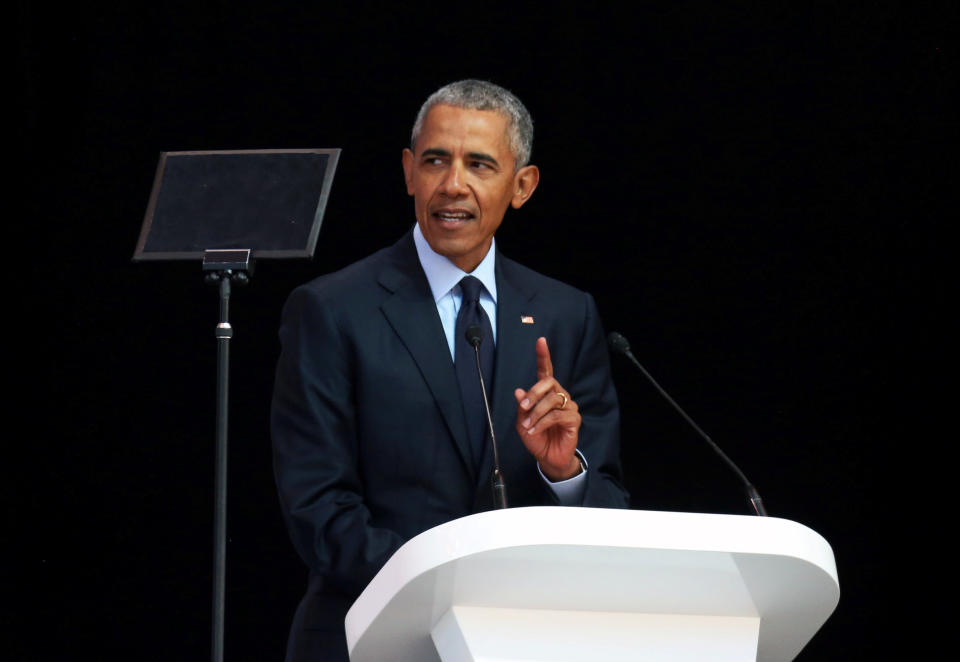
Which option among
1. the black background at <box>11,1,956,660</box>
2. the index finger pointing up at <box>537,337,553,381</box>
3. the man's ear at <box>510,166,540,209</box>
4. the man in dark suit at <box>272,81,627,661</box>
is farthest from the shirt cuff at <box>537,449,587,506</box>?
the black background at <box>11,1,956,660</box>

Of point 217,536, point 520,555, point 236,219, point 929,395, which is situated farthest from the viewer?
point 929,395

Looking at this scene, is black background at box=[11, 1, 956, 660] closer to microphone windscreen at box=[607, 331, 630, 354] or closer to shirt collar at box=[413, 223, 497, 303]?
shirt collar at box=[413, 223, 497, 303]

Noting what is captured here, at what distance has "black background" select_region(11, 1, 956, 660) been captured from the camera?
3.25 meters

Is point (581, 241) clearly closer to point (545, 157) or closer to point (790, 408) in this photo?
point (545, 157)

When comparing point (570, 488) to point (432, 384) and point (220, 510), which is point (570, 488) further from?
point (220, 510)

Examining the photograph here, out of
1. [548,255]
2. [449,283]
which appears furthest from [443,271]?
[548,255]

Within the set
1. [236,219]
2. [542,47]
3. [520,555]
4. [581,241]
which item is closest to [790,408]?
[581,241]

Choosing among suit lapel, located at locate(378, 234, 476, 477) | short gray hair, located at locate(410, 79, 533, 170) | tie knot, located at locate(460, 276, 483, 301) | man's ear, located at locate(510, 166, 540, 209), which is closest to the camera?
suit lapel, located at locate(378, 234, 476, 477)

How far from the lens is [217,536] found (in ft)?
7.26

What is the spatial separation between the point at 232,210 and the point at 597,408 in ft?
2.53

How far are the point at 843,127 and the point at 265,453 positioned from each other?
5.39 ft

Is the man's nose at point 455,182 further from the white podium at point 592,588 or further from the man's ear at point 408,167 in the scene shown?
the white podium at point 592,588

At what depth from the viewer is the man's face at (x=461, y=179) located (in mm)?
2516

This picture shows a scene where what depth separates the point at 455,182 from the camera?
2.52 metres
